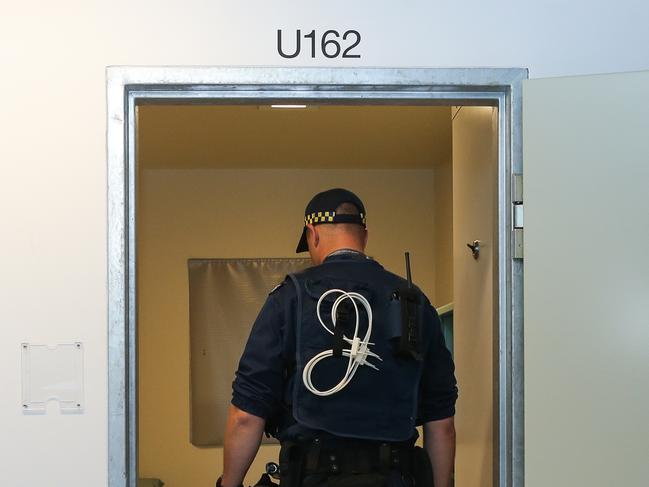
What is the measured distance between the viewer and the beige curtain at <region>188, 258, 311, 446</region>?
6.54 meters

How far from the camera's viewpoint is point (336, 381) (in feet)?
7.62

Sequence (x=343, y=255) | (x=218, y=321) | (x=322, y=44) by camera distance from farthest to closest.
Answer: (x=218, y=321), (x=343, y=255), (x=322, y=44)

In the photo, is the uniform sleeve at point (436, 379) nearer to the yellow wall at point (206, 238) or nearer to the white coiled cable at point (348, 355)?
the white coiled cable at point (348, 355)

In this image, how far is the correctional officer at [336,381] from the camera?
2316 millimetres

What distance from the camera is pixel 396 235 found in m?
6.62

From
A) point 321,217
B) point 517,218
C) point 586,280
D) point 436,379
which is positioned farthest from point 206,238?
point 586,280

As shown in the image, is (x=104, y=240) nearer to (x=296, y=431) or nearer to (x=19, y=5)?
(x=19, y=5)

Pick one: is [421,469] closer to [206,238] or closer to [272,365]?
[272,365]

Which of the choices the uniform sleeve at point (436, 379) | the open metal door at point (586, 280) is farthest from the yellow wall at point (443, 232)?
the open metal door at point (586, 280)

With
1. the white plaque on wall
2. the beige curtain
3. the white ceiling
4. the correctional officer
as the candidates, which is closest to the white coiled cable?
the correctional officer

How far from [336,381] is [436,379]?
319mm

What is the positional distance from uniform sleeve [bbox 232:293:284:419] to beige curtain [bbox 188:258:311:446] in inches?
164

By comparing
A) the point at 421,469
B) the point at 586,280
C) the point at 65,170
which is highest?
the point at 65,170

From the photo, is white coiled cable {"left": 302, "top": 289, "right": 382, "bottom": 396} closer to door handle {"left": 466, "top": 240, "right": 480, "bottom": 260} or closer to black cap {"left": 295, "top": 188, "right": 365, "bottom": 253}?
black cap {"left": 295, "top": 188, "right": 365, "bottom": 253}
